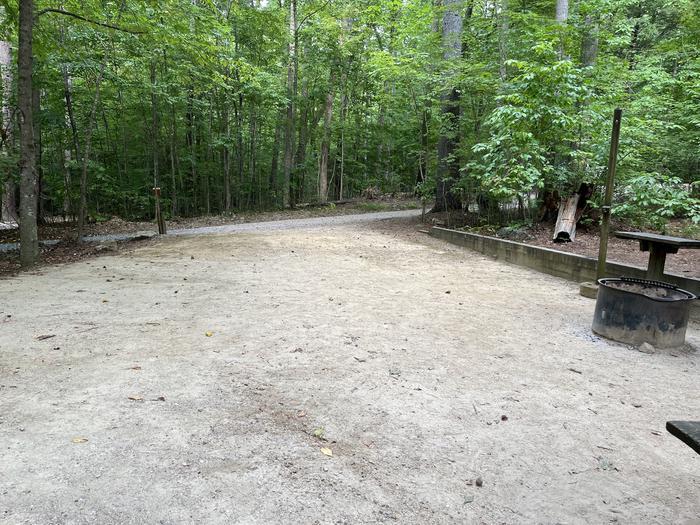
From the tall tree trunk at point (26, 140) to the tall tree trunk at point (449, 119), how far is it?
736cm

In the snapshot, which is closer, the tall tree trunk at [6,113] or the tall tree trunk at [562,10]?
the tall tree trunk at [562,10]

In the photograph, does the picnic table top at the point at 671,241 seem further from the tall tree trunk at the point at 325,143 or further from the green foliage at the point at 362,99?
the tall tree trunk at the point at 325,143

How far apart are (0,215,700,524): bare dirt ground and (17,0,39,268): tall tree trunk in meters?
2.27

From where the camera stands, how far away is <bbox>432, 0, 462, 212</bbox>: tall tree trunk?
33.8 feet

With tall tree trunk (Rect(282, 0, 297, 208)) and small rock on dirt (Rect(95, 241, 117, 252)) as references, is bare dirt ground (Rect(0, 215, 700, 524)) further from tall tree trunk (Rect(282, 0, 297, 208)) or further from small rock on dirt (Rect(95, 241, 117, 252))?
tall tree trunk (Rect(282, 0, 297, 208))

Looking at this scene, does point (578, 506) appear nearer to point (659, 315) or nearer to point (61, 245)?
point (659, 315)

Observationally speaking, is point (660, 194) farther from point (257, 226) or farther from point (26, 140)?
point (26, 140)

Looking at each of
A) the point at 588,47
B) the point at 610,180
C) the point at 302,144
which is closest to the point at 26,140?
the point at 610,180

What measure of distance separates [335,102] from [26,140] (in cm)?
1470

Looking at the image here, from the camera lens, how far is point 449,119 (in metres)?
10.6

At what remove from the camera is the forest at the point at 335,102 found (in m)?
7.54

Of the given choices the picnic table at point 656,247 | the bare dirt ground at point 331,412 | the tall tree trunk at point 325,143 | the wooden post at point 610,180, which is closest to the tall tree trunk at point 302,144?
the tall tree trunk at point 325,143

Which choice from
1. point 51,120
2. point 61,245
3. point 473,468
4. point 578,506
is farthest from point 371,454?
point 51,120

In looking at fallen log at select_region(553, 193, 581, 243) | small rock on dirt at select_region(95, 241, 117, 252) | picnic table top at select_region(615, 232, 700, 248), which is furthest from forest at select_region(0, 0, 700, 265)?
picnic table top at select_region(615, 232, 700, 248)
